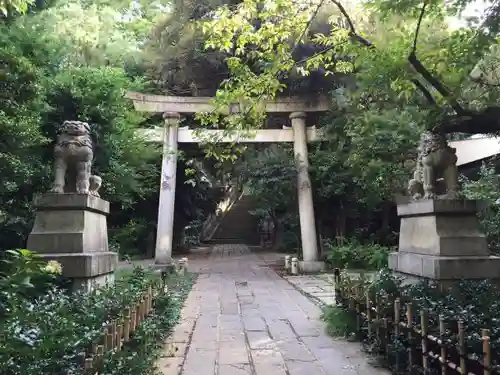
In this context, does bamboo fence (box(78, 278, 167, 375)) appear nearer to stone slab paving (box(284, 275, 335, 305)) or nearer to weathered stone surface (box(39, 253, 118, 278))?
weathered stone surface (box(39, 253, 118, 278))

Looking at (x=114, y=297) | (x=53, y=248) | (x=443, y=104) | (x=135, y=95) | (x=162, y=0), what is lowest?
(x=114, y=297)

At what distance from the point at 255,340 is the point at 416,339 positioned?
90.1 inches

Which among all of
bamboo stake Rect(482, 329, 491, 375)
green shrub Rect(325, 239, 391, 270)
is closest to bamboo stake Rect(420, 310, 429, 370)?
bamboo stake Rect(482, 329, 491, 375)

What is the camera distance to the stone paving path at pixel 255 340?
447 cm

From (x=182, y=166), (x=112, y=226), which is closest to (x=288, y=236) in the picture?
(x=182, y=166)

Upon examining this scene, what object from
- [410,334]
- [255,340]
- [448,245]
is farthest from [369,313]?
[255,340]

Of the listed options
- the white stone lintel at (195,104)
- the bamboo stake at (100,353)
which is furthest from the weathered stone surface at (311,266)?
the bamboo stake at (100,353)

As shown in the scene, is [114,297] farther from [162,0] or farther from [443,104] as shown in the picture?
[162,0]

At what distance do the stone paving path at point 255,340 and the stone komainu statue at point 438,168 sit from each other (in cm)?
210

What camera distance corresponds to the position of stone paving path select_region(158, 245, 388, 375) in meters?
4.47

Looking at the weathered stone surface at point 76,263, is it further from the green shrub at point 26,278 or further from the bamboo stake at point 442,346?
the bamboo stake at point 442,346

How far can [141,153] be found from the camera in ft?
43.8

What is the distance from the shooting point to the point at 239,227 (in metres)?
31.8

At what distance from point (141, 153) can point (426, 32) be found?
9425mm
